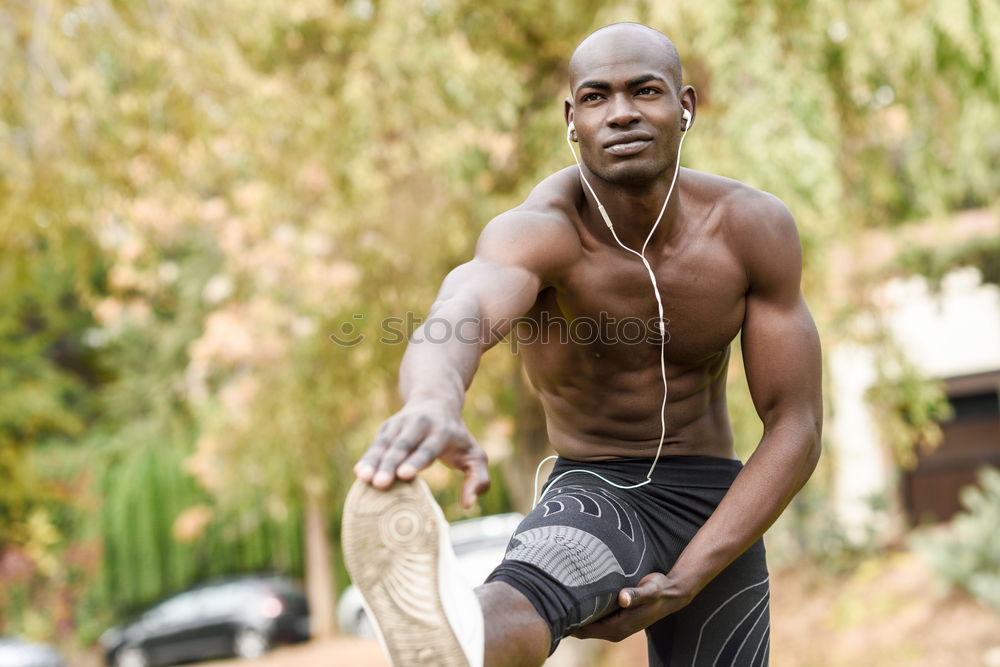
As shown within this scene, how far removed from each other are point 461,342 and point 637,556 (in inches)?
29.6

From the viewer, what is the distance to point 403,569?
2.02 meters

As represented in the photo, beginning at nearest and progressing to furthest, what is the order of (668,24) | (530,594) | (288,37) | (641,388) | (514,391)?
(530,594), (641,388), (668,24), (288,37), (514,391)

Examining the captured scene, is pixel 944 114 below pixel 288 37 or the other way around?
below

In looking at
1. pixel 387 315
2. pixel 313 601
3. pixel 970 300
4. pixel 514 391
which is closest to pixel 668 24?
pixel 387 315

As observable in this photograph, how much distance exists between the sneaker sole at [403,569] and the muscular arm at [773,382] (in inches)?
35.4

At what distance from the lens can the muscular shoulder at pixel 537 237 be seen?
2566 millimetres

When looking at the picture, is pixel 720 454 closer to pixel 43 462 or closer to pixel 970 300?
pixel 970 300

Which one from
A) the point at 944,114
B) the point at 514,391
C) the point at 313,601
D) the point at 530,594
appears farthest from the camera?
the point at 313,601

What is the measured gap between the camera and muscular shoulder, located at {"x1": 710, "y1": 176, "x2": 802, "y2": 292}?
2936mm

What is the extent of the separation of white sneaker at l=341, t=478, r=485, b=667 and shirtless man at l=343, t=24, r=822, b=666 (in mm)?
113

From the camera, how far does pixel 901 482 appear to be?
16.8 m

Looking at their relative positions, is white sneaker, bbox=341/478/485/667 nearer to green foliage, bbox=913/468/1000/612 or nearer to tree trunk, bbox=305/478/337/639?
green foliage, bbox=913/468/1000/612

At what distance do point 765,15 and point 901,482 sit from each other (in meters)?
11.7

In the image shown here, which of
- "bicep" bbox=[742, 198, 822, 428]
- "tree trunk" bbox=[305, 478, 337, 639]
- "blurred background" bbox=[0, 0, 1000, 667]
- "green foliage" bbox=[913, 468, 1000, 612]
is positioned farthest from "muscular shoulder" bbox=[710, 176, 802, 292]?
"tree trunk" bbox=[305, 478, 337, 639]
